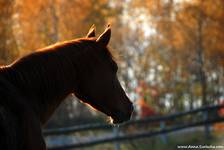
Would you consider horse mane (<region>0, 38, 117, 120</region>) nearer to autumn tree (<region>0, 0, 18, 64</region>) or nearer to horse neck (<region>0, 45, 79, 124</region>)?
horse neck (<region>0, 45, 79, 124</region>)

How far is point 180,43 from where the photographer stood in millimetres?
25672

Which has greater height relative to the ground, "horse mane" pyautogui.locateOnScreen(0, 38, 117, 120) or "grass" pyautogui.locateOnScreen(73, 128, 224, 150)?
"horse mane" pyautogui.locateOnScreen(0, 38, 117, 120)

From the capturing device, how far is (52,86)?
15.7 ft

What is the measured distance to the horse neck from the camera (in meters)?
4.60

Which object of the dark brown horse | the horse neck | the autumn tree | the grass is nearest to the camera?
the dark brown horse

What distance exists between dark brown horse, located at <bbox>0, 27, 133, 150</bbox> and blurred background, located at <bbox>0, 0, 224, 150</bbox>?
971 cm

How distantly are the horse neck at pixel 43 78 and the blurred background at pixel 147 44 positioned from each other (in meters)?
10.1

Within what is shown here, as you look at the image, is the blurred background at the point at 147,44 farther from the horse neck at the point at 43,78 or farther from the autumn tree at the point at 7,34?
the horse neck at the point at 43,78

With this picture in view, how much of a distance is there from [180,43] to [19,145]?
21.6m

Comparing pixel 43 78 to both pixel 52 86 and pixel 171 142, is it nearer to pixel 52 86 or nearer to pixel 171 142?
pixel 52 86

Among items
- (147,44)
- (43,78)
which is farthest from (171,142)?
(147,44)

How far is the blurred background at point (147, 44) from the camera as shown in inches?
787

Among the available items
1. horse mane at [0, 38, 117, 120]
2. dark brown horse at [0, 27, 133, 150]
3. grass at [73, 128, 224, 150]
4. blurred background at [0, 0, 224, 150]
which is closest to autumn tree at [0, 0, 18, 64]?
blurred background at [0, 0, 224, 150]

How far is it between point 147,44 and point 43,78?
25.3 meters
